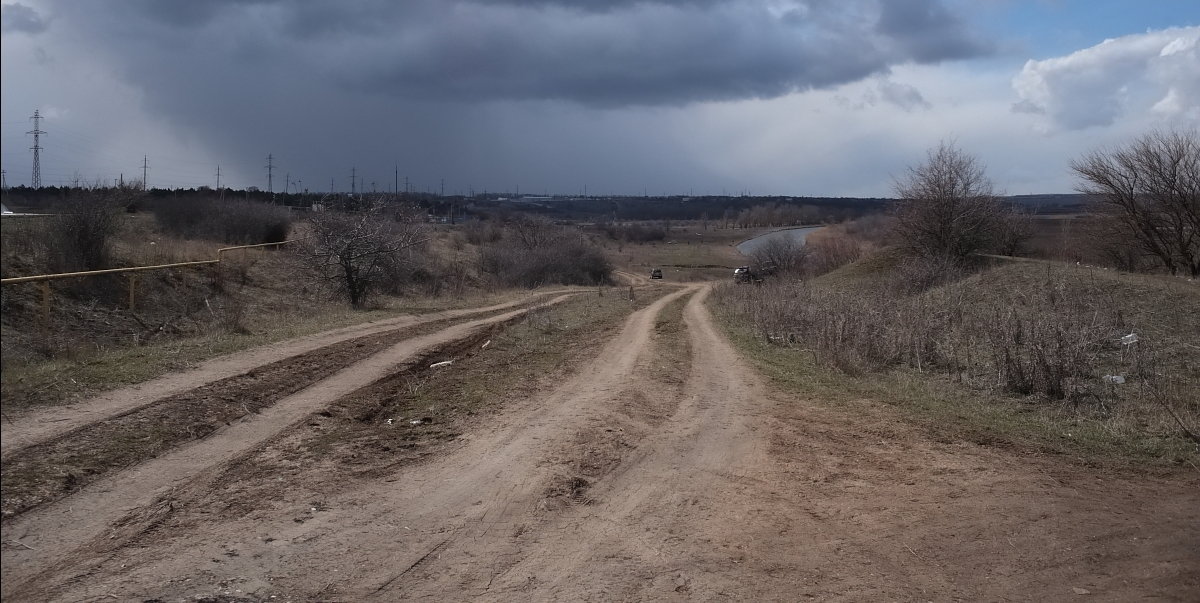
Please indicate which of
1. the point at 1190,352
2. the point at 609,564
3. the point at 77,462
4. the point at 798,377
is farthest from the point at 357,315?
the point at 1190,352

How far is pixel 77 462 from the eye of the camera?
671 centimetres

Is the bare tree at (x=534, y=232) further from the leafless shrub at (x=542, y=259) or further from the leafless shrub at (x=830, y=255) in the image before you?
the leafless shrub at (x=830, y=255)

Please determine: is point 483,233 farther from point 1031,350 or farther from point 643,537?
point 643,537

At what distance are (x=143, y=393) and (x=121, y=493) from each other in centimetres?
342

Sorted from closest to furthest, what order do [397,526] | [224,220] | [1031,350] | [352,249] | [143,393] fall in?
[397,526] < [143,393] < [1031,350] < [352,249] < [224,220]

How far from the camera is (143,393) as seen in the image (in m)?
9.34

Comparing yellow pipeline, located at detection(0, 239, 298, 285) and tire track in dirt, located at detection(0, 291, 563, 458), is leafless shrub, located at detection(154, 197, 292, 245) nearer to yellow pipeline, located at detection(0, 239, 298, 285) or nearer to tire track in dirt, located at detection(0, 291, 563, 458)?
yellow pipeline, located at detection(0, 239, 298, 285)

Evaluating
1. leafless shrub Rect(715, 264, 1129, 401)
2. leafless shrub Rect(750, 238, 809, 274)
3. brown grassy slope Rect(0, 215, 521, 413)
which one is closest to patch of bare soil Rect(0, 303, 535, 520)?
brown grassy slope Rect(0, 215, 521, 413)

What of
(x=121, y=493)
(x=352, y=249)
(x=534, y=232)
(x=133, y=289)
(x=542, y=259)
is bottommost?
(x=121, y=493)

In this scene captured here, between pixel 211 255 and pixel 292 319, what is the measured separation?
38.4 ft

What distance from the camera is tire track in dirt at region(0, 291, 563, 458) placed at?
7.08 meters

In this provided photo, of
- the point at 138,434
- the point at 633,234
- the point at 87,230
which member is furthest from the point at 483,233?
the point at 138,434

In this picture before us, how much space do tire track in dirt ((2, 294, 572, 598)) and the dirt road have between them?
0.02m

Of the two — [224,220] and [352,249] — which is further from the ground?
[224,220]
